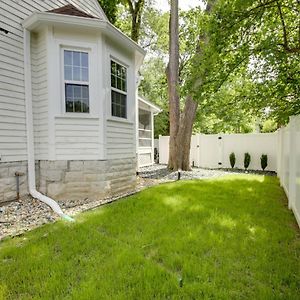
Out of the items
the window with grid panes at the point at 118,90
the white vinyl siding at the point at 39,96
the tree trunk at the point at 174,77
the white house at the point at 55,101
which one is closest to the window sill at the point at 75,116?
the white house at the point at 55,101

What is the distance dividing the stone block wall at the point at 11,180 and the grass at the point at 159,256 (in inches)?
70.2

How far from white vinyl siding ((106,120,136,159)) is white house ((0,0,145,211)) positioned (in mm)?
54

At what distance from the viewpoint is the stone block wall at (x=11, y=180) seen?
5375mm

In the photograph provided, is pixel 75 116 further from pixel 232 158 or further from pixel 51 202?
pixel 232 158

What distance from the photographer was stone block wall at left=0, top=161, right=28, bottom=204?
538 centimetres

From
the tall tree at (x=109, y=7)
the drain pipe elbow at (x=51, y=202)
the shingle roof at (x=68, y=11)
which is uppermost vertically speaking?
the tall tree at (x=109, y=7)

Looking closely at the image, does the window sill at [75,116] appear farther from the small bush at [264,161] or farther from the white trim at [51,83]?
the small bush at [264,161]

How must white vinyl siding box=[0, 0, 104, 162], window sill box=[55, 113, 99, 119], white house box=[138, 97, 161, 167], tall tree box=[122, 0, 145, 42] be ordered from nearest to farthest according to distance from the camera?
white vinyl siding box=[0, 0, 104, 162], window sill box=[55, 113, 99, 119], tall tree box=[122, 0, 145, 42], white house box=[138, 97, 161, 167]

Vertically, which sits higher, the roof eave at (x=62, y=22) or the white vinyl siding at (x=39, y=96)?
the roof eave at (x=62, y=22)

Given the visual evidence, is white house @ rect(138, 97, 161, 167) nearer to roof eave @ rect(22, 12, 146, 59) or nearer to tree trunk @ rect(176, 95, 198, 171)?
tree trunk @ rect(176, 95, 198, 171)

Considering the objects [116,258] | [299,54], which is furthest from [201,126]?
[116,258]

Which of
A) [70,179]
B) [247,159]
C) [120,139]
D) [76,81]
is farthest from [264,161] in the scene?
[76,81]

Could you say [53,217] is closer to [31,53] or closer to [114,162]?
[114,162]

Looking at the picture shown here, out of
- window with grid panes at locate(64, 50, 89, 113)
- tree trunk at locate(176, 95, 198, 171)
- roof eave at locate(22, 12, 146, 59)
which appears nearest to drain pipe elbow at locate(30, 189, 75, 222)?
window with grid panes at locate(64, 50, 89, 113)
